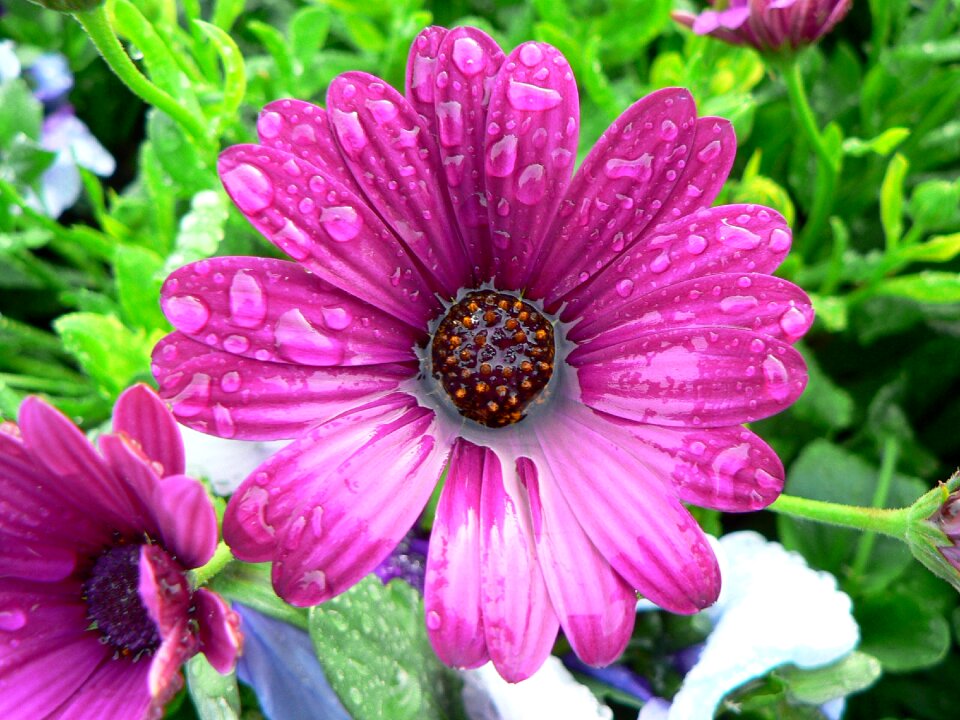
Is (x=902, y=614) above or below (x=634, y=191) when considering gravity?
below

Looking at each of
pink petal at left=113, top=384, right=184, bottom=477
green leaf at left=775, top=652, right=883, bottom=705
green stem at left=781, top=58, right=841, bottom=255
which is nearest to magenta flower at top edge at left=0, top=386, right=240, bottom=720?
pink petal at left=113, top=384, right=184, bottom=477

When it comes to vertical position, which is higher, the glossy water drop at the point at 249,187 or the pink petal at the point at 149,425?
the glossy water drop at the point at 249,187

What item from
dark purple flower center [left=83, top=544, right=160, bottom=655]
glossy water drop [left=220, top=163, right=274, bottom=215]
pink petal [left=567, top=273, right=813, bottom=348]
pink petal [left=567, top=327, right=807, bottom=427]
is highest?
glossy water drop [left=220, top=163, right=274, bottom=215]

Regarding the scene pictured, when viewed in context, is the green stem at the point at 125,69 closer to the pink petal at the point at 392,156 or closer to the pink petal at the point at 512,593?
the pink petal at the point at 392,156

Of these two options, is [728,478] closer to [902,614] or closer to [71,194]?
[902,614]

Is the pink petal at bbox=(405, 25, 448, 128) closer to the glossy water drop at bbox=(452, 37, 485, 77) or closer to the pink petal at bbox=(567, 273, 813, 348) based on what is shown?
the glossy water drop at bbox=(452, 37, 485, 77)

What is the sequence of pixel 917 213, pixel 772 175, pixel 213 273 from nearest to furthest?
pixel 213 273, pixel 917 213, pixel 772 175

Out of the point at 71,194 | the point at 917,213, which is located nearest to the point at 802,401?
the point at 917,213

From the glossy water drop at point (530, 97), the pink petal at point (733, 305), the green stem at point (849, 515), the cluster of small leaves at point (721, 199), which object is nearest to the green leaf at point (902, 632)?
the cluster of small leaves at point (721, 199)
